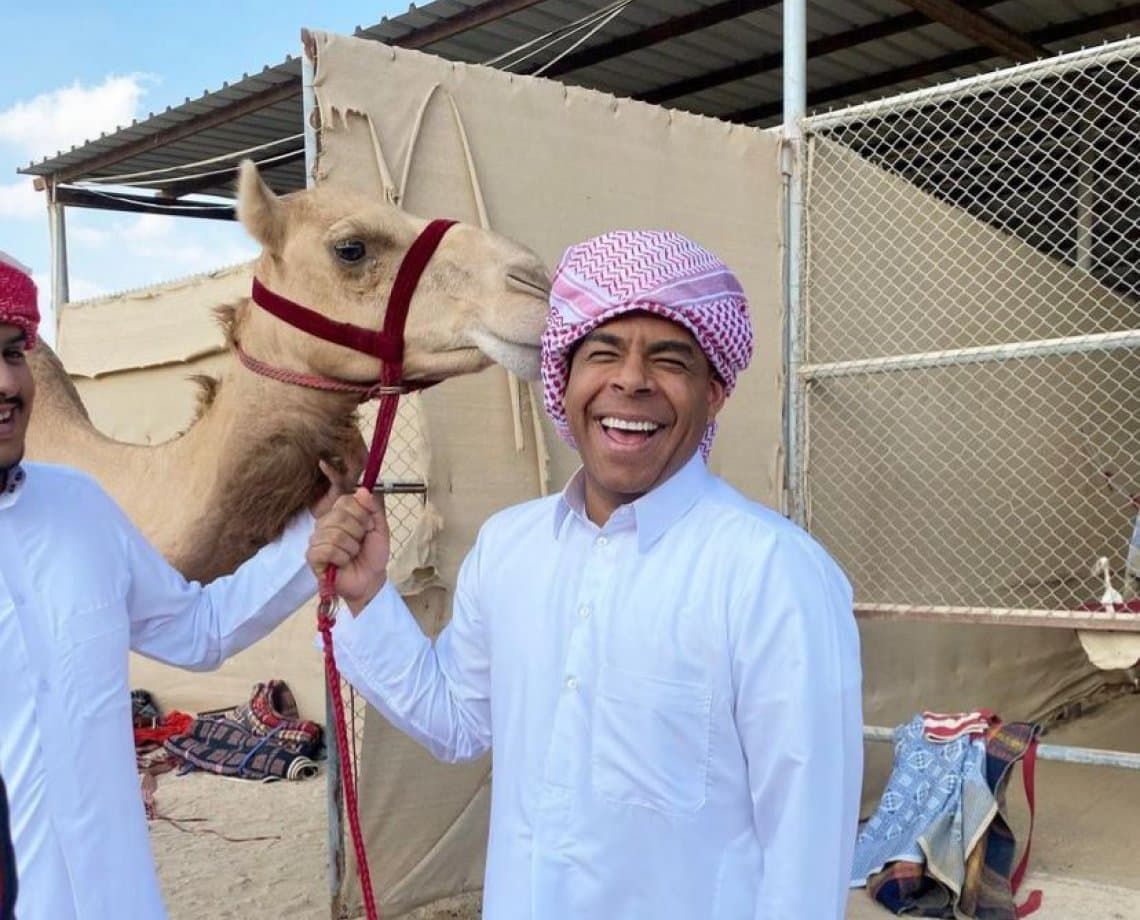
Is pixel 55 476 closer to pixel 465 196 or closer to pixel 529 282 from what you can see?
pixel 529 282

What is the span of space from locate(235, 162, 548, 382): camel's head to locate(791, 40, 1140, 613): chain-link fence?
2144mm

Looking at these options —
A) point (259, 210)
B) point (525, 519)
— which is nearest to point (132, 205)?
point (259, 210)

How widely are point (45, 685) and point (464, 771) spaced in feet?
8.10

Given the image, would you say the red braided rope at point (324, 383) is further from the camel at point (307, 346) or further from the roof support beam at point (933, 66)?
the roof support beam at point (933, 66)

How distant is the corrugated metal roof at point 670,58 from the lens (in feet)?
21.5

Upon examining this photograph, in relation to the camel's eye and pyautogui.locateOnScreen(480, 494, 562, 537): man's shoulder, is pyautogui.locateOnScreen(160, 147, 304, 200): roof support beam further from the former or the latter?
pyautogui.locateOnScreen(480, 494, 562, 537): man's shoulder

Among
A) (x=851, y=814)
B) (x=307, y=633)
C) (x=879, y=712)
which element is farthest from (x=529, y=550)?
(x=307, y=633)

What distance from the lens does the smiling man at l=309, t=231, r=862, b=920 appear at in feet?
4.47

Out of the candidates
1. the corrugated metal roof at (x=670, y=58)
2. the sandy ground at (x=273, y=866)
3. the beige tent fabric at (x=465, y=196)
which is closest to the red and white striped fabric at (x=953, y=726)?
the sandy ground at (x=273, y=866)

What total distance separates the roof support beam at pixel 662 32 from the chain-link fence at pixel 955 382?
1261mm

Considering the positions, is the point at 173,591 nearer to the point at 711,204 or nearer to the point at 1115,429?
the point at 711,204

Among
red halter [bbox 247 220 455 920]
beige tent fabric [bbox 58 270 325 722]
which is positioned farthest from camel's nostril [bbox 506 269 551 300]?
beige tent fabric [bbox 58 270 325 722]

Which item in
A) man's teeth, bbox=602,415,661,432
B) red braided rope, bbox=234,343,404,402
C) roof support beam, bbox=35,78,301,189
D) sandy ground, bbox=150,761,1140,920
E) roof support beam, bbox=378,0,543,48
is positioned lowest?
sandy ground, bbox=150,761,1140,920

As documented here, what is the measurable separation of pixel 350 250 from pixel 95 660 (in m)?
1.20
